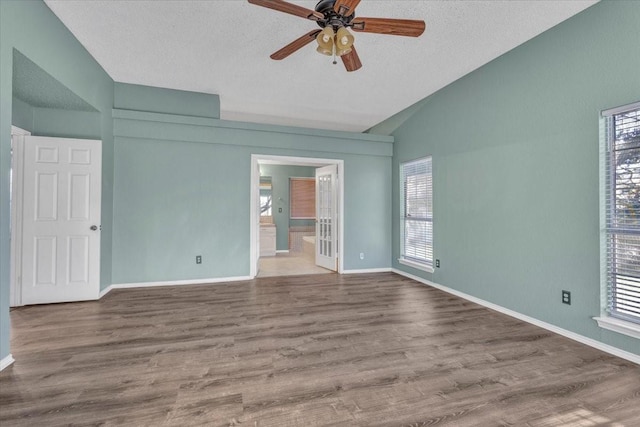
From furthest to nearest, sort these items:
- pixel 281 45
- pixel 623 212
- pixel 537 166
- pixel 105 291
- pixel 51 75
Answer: pixel 105 291 → pixel 281 45 → pixel 537 166 → pixel 51 75 → pixel 623 212

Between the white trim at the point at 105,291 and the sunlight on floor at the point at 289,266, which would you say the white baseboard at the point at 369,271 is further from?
the white trim at the point at 105,291

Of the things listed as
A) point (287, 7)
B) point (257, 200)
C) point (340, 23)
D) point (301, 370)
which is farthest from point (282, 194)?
point (301, 370)

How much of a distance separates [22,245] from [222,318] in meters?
2.55

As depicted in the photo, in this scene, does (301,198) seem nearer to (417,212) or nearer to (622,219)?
(417,212)

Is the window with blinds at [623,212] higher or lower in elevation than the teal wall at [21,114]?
lower

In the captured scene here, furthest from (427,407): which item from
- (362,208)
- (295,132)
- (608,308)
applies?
(295,132)

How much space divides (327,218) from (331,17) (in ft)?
12.5

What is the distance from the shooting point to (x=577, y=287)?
8.68 ft

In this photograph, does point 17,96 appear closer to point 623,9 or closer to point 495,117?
point 495,117

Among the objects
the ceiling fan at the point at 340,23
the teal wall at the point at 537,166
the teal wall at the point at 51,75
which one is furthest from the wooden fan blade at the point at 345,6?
the teal wall at the point at 51,75

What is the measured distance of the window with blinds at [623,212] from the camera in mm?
2273

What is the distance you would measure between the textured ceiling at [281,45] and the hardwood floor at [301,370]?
3.02 m

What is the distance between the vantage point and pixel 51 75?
2730 mm

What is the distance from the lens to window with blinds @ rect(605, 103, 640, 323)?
7.46ft
